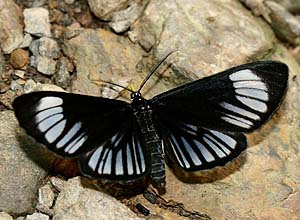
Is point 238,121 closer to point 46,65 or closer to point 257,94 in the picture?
point 257,94

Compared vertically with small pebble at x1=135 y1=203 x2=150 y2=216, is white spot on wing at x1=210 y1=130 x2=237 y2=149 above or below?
above

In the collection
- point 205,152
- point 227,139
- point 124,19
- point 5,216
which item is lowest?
point 5,216

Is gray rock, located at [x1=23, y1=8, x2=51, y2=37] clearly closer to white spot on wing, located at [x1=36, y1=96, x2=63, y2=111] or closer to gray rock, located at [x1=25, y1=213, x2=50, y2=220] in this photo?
white spot on wing, located at [x1=36, y1=96, x2=63, y2=111]

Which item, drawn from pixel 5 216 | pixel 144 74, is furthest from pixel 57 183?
pixel 144 74

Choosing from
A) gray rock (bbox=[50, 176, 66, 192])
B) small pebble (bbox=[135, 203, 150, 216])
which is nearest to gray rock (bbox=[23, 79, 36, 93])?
gray rock (bbox=[50, 176, 66, 192])

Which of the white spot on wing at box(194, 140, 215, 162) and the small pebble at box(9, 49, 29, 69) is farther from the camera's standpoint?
the small pebble at box(9, 49, 29, 69)
